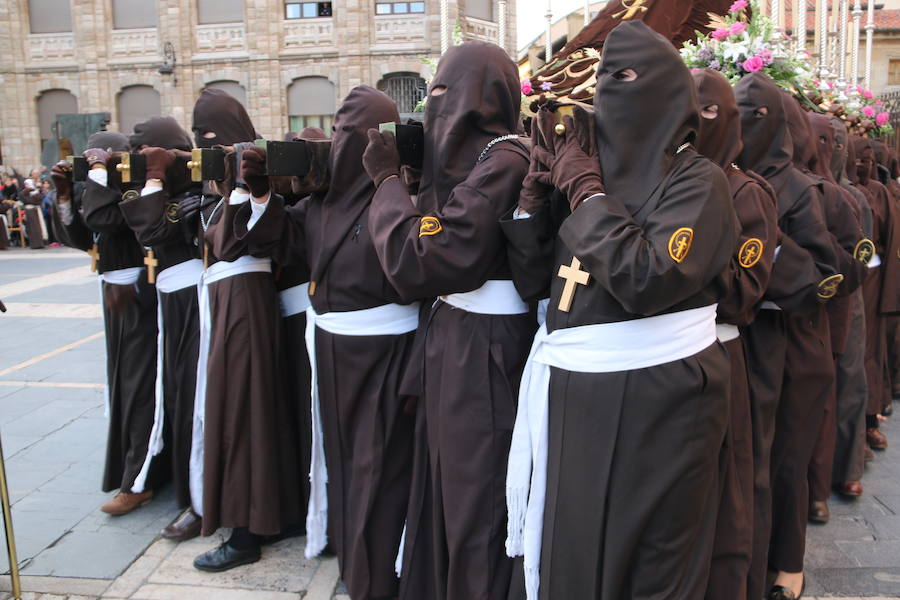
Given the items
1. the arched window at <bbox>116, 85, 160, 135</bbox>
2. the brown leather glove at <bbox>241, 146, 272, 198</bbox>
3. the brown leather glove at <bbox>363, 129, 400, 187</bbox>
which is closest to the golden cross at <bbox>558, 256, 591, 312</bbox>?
the brown leather glove at <bbox>363, 129, 400, 187</bbox>

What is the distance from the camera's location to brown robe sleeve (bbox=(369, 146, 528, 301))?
2555 millimetres

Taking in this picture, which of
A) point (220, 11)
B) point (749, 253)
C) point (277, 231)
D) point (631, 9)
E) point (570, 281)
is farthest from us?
point (220, 11)

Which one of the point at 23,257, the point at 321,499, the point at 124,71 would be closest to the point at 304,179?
the point at 321,499

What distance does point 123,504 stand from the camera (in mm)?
4141

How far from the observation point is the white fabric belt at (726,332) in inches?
105

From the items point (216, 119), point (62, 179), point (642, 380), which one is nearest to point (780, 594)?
point (642, 380)

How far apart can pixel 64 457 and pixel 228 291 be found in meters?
2.25

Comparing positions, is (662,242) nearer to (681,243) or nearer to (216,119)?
(681,243)

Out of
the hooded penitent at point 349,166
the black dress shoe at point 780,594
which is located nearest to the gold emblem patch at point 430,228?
the hooded penitent at point 349,166

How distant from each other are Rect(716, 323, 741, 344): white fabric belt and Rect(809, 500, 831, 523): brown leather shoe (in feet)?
5.53

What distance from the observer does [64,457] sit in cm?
498

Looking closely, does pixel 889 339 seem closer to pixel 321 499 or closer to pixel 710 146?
pixel 710 146

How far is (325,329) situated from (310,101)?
2389cm

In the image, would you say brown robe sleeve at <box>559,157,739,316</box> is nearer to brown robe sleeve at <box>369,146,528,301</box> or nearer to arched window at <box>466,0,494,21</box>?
brown robe sleeve at <box>369,146,528,301</box>
